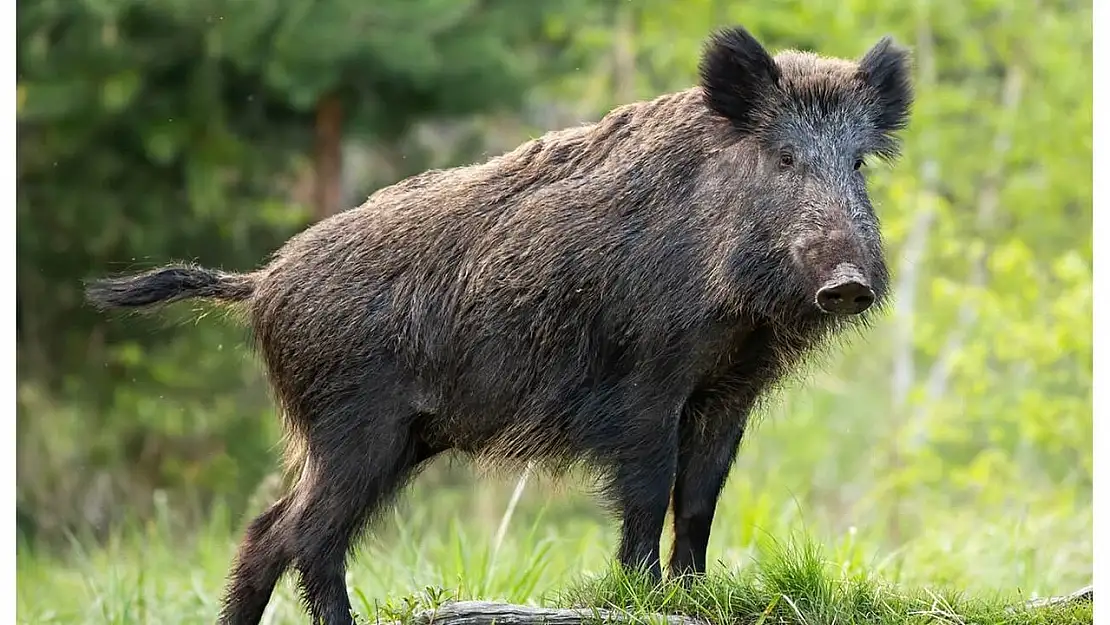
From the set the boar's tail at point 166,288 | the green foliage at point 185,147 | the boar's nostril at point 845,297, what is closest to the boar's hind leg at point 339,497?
the boar's tail at point 166,288

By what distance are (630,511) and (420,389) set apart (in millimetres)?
836

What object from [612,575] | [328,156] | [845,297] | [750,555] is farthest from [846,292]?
[328,156]

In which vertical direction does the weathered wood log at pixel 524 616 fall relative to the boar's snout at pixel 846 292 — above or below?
below

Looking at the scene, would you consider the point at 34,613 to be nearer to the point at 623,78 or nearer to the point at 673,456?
the point at 673,456

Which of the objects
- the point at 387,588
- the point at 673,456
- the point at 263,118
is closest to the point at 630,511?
the point at 673,456

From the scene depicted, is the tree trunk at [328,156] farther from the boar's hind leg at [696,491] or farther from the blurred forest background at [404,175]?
the boar's hind leg at [696,491]

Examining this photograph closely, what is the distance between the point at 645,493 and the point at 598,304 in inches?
24.8

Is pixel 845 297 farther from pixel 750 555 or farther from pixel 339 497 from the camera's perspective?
pixel 750 555

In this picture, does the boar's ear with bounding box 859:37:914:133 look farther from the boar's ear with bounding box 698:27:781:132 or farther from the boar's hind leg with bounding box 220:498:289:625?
the boar's hind leg with bounding box 220:498:289:625

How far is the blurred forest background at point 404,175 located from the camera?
7602 millimetres

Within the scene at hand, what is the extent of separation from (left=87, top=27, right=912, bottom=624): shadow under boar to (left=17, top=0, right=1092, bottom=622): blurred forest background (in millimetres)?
826

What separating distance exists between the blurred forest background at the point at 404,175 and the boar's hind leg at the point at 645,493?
0.99 meters

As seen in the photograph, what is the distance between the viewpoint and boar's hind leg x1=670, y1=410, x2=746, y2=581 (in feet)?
15.1

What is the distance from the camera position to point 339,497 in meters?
4.50
